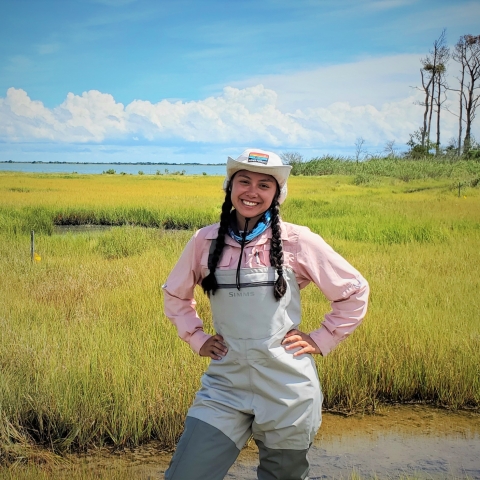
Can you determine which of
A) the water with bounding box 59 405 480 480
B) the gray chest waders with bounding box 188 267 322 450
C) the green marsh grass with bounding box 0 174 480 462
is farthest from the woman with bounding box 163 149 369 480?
the green marsh grass with bounding box 0 174 480 462

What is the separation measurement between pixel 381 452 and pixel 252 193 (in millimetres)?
1803

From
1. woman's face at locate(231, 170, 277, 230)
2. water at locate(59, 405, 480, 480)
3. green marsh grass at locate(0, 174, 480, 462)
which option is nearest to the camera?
woman's face at locate(231, 170, 277, 230)

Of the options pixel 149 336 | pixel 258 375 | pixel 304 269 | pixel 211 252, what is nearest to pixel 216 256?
pixel 211 252

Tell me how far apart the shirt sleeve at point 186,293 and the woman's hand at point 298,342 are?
0.28m

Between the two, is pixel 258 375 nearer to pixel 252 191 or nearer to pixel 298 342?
pixel 298 342

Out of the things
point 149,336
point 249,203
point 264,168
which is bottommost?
point 149,336

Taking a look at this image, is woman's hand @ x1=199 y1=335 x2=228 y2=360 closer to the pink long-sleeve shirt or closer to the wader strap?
the pink long-sleeve shirt

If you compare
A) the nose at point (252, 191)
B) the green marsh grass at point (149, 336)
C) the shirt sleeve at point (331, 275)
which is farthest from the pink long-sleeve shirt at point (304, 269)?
the green marsh grass at point (149, 336)

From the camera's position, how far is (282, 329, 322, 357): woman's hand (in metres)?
1.93

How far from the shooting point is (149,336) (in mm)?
3967

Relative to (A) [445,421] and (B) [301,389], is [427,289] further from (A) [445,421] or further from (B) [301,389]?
(B) [301,389]

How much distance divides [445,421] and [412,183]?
14280 millimetres

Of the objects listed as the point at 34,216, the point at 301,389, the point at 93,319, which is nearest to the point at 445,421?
the point at 301,389

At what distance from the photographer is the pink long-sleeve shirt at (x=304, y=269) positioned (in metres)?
1.96
